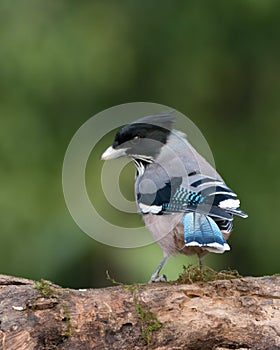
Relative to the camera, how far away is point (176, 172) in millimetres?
4996

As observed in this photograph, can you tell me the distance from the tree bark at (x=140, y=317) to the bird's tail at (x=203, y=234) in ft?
0.62

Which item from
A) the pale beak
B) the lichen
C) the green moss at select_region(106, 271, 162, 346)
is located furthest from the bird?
the lichen

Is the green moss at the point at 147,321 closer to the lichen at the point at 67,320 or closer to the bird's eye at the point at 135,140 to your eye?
the lichen at the point at 67,320

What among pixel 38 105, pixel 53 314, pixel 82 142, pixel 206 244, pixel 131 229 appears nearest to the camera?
pixel 53 314

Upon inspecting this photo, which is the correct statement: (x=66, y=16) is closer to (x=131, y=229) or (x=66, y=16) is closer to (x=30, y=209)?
(x=30, y=209)

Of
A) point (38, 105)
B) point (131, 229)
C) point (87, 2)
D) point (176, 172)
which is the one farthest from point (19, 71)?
point (176, 172)

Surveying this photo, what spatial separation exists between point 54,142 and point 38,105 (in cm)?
33

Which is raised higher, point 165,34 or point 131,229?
point 165,34

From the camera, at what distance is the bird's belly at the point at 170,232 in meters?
4.83

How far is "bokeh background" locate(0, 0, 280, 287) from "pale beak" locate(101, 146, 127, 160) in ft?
5.45

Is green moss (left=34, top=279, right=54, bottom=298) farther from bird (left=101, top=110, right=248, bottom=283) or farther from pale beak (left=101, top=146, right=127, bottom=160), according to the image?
pale beak (left=101, top=146, right=127, bottom=160)

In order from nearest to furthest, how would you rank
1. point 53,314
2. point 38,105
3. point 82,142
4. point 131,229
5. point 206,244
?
point 53,314, point 206,244, point 131,229, point 82,142, point 38,105

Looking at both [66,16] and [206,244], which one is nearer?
[206,244]

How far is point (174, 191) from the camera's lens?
4801 millimetres
